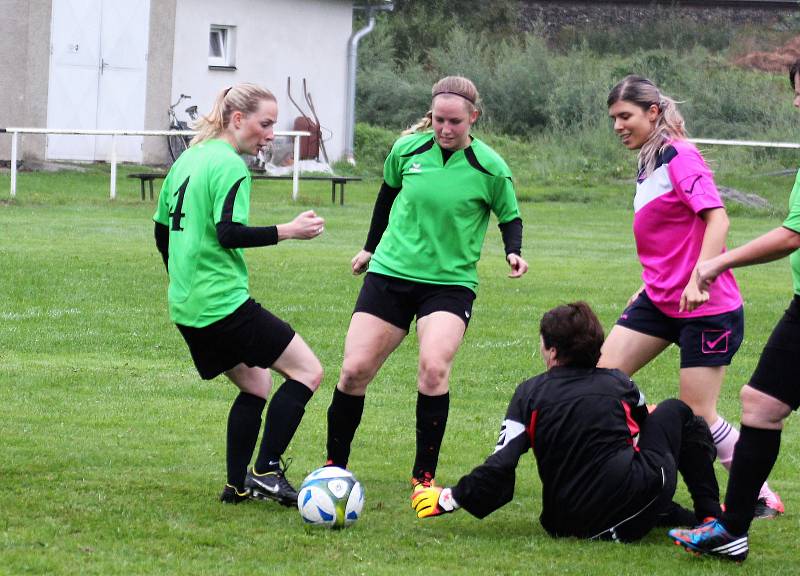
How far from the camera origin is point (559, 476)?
5582 millimetres

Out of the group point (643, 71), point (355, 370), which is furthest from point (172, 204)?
point (643, 71)

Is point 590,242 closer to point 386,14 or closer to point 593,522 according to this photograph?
point 593,522

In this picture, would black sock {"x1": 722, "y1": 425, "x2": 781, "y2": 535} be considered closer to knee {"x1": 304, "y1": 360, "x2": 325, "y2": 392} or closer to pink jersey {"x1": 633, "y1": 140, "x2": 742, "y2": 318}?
pink jersey {"x1": 633, "y1": 140, "x2": 742, "y2": 318}

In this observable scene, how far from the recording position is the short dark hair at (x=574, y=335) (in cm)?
555

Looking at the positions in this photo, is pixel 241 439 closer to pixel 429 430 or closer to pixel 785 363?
pixel 429 430

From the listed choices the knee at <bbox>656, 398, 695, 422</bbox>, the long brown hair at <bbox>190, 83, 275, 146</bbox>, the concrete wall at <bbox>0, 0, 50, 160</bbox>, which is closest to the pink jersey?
the knee at <bbox>656, 398, 695, 422</bbox>

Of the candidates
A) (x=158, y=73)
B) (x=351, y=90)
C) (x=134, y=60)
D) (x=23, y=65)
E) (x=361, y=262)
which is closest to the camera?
(x=361, y=262)

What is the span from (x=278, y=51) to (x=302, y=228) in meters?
25.7

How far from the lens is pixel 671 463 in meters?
5.64

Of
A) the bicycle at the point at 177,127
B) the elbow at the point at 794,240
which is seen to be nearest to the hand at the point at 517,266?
the elbow at the point at 794,240

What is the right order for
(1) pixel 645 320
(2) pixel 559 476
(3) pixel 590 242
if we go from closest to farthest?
(2) pixel 559 476
(1) pixel 645 320
(3) pixel 590 242

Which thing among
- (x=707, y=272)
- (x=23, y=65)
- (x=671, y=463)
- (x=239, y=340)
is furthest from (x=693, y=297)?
(x=23, y=65)

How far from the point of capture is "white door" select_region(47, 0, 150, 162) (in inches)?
1081

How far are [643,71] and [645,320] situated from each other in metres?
34.2
